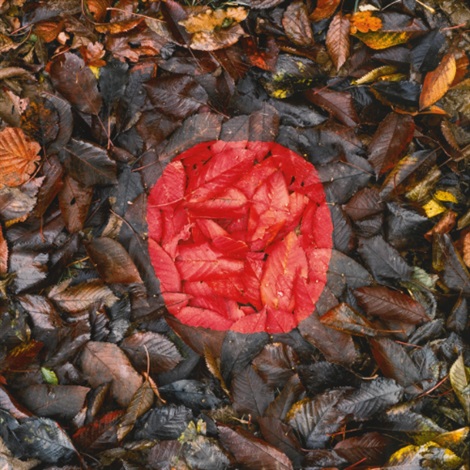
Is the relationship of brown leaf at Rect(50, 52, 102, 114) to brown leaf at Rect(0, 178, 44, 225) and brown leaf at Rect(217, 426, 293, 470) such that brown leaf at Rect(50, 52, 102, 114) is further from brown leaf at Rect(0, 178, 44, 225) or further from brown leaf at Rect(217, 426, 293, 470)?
brown leaf at Rect(217, 426, 293, 470)

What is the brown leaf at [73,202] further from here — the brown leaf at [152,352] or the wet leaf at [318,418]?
the wet leaf at [318,418]

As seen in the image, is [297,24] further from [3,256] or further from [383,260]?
[3,256]

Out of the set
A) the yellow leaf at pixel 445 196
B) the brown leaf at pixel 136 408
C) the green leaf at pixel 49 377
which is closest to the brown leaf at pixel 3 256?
the green leaf at pixel 49 377

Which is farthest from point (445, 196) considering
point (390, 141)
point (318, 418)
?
point (318, 418)

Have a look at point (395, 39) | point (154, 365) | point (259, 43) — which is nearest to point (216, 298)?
point (154, 365)

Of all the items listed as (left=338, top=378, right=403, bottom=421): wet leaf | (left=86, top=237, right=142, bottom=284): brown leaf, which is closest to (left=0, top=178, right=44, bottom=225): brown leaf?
(left=86, top=237, right=142, bottom=284): brown leaf

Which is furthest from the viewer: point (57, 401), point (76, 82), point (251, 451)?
point (76, 82)
